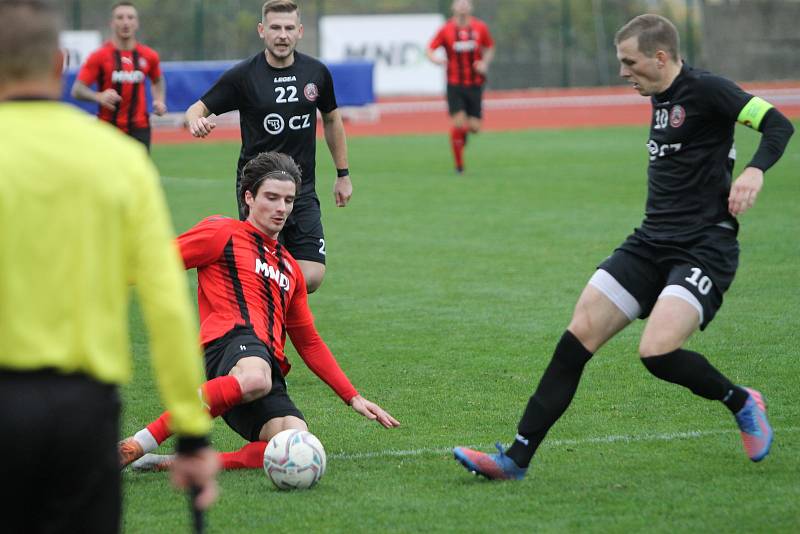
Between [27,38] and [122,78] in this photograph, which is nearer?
[27,38]

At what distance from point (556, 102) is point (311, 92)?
81.6ft

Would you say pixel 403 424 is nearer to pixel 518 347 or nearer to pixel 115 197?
pixel 518 347

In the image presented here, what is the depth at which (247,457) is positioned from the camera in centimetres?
521

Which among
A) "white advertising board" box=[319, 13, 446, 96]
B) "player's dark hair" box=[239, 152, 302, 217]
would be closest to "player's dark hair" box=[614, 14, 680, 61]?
"player's dark hair" box=[239, 152, 302, 217]

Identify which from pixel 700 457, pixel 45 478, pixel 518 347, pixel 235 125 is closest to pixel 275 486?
pixel 700 457

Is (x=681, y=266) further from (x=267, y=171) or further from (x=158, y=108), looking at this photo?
(x=158, y=108)

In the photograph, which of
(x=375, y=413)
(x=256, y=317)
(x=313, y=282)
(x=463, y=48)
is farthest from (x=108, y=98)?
(x=375, y=413)

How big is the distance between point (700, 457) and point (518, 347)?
8.19ft

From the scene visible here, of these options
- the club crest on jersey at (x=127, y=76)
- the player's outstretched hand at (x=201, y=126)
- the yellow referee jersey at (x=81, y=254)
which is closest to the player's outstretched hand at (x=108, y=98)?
the club crest on jersey at (x=127, y=76)

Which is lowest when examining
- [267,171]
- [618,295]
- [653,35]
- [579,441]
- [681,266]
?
[579,441]

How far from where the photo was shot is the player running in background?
4.80m

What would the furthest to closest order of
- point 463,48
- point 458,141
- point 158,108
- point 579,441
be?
point 463,48 < point 458,141 < point 158,108 < point 579,441

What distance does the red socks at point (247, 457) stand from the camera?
17.0 feet

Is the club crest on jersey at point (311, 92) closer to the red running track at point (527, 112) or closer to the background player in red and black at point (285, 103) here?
the background player in red and black at point (285, 103)
